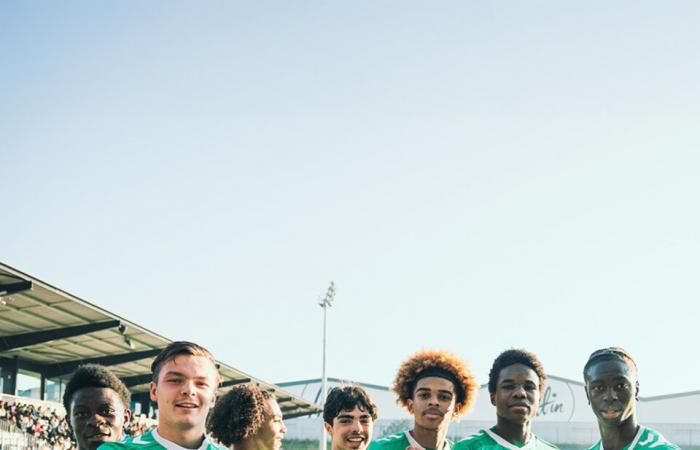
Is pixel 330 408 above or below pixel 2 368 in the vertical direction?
below

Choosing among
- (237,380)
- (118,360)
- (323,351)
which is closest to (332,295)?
(323,351)

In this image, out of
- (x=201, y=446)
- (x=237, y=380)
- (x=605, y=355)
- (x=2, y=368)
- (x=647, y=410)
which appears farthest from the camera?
(x=647, y=410)

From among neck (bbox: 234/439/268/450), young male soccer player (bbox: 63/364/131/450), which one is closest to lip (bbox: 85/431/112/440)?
young male soccer player (bbox: 63/364/131/450)

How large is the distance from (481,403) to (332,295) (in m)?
23.3

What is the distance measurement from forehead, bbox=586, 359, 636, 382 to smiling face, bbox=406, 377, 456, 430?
1177 mm

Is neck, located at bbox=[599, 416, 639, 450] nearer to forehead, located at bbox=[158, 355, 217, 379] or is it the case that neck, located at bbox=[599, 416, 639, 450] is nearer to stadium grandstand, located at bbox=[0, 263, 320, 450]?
forehead, located at bbox=[158, 355, 217, 379]

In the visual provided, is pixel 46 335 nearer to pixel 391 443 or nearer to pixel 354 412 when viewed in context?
pixel 354 412

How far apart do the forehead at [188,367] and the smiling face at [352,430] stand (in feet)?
5.73

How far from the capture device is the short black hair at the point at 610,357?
19.1 ft

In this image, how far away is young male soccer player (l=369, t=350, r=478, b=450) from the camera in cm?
643

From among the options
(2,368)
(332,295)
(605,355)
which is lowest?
(605,355)

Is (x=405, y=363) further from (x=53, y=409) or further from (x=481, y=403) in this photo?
(x=481, y=403)

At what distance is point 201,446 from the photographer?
508cm

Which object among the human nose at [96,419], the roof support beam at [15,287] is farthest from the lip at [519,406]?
the roof support beam at [15,287]
